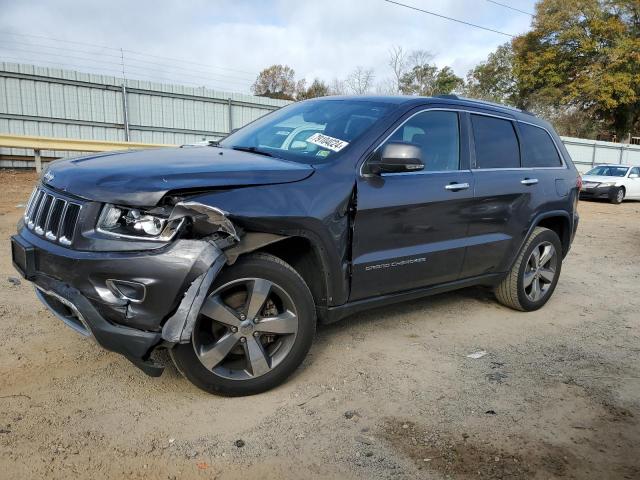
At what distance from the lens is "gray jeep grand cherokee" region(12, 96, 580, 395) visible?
2.63 metres

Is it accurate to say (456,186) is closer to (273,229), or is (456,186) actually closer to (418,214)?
(418,214)

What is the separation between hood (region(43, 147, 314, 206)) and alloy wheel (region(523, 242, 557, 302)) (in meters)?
2.74

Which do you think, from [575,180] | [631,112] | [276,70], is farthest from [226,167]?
[276,70]

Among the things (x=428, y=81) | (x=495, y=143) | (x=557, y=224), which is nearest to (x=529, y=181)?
(x=495, y=143)

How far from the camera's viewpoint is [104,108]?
14625 millimetres

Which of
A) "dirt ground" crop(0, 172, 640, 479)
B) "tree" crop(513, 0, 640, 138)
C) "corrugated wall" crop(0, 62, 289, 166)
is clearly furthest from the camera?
"tree" crop(513, 0, 640, 138)

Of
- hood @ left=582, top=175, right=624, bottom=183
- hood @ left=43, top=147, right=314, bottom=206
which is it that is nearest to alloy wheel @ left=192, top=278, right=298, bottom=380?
hood @ left=43, top=147, right=314, bottom=206

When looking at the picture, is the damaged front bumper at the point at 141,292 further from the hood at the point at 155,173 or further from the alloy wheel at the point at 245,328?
the hood at the point at 155,173

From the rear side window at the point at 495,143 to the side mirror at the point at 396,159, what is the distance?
42.2 inches

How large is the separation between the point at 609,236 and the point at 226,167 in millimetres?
9627

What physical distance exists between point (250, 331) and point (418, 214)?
147 cm

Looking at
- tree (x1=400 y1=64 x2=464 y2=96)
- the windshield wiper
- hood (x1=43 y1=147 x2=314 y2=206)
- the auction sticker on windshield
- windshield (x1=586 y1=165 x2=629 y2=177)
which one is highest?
tree (x1=400 y1=64 x2=464 y2=96)

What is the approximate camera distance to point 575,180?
17.4ft

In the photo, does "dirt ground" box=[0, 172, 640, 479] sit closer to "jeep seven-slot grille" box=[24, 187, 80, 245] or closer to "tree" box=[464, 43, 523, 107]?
"jeep seven-slot grille" box=[24, 187, 80, 245]
